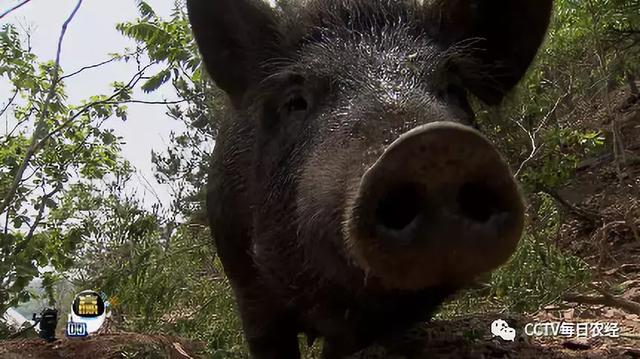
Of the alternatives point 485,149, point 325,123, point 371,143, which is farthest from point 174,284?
point 485,149

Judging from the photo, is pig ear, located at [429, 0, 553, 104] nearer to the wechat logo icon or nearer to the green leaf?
the wechat logo icon

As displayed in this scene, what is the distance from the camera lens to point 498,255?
1.97 m

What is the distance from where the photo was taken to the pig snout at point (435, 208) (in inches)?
69.8

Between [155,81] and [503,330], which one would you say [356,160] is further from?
[155,81]

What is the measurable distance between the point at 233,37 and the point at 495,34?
4.08 ft

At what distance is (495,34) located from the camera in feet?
10.7

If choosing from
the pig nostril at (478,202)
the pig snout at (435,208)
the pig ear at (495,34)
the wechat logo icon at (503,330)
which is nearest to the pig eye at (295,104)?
the pig ear at (495,34)

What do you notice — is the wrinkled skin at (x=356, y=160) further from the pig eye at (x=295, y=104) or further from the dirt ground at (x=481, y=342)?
the dirt ground at (x=481, y=342)

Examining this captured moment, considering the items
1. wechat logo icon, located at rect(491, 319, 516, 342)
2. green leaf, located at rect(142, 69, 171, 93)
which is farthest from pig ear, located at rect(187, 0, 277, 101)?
green leaf, located at rect(142, 69, 171, 93)

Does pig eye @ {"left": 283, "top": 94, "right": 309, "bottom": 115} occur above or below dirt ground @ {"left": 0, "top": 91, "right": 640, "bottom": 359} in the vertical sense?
above

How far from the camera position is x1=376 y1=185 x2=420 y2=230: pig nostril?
6.07 ft

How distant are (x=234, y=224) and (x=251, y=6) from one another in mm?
1036

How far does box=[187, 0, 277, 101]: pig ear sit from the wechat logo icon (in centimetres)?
180

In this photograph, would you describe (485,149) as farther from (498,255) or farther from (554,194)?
(554,194)
